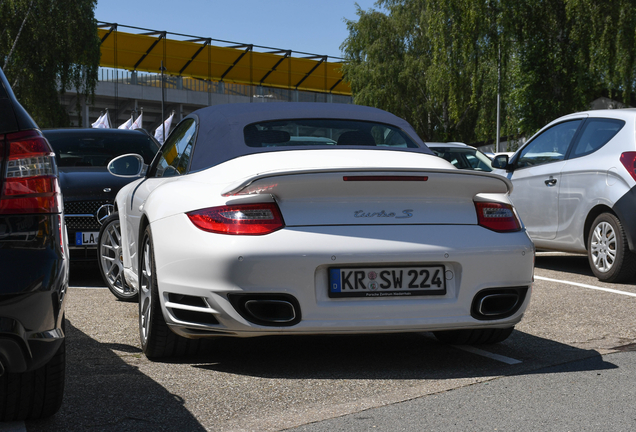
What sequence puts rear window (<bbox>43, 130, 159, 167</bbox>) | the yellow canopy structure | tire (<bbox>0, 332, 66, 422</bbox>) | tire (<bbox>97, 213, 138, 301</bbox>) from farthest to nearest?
the yellow canopy structure → rear window (<bbox>43, 130, 159, 167</bbox>) → tire (<bbox>97, 213, 138, 301</bbox>) → tire (<bbox>0, 332, 66, 422</bbox>)

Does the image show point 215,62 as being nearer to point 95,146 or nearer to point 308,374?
point 95,146

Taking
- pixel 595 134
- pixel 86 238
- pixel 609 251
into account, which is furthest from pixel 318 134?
pixel 595 134

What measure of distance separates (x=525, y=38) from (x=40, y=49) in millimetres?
19359

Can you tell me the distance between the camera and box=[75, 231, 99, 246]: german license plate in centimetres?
800

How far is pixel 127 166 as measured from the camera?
19.8 feet

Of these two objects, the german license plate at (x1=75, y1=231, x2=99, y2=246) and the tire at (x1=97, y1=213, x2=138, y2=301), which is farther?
the german license plate at (x1=75, y1=231, x2=99, y2=246)

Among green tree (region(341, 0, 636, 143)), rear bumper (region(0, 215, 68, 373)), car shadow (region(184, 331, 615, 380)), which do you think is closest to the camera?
rear bumper (region(0, 215, 68, 373))

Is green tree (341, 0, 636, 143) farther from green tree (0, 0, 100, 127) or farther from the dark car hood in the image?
the dark car hood

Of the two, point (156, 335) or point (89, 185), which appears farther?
point (89, 185)

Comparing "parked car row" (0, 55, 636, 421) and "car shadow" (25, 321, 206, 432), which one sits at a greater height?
"parked car row" (0, 55, 636, 421)

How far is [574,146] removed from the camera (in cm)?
863

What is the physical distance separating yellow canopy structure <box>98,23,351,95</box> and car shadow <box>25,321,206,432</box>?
46.0 meters

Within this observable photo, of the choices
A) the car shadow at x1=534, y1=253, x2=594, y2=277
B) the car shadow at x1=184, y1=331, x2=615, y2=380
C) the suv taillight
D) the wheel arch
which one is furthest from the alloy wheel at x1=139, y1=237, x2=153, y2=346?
the car shadow at x1=534, y1=253, x2=594, y2=277

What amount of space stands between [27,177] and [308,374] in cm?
180
